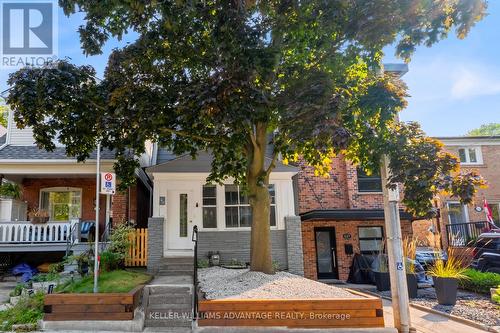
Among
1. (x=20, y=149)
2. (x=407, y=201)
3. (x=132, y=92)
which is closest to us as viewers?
(x=407, y=201)

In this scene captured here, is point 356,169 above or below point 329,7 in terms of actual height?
below

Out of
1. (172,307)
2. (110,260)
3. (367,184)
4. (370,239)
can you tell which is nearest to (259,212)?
(172,307)

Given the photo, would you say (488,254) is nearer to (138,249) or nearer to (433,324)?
(433,324)

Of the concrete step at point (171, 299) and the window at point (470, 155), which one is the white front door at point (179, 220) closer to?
the concrete step at point (171, 299)

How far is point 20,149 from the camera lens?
12.6 meters

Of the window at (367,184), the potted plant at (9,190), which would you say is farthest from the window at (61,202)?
the window at (367,184)

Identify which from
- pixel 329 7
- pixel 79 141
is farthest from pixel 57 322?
pixel 329 7

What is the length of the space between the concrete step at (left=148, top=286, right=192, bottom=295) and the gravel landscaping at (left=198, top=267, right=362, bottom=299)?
0.36 meters

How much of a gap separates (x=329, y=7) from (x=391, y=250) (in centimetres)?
444

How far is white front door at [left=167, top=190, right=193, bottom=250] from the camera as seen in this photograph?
11.2 meters

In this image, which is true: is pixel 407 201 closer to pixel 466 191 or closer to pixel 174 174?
pixel 466 191

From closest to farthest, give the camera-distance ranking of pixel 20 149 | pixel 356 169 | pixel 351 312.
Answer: pixel 351 312, pixel 20 149, pixel 356 169

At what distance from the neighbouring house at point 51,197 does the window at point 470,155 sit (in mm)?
15265

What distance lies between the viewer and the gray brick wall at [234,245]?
36.3 feet
